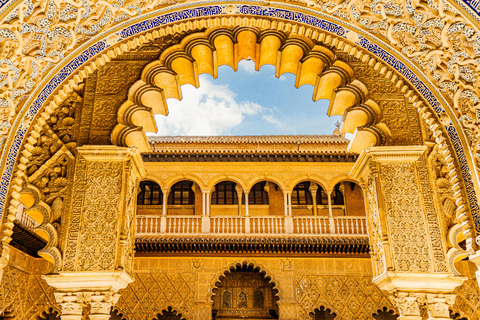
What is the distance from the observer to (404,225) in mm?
5367

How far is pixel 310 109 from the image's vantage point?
32.0 metres

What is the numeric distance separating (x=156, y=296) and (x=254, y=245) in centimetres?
278

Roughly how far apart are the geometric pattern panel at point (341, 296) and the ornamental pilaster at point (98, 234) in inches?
267

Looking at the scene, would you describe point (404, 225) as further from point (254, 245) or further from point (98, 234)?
point (254, 245)

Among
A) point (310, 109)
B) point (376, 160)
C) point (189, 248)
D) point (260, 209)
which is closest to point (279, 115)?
point (310, 109)

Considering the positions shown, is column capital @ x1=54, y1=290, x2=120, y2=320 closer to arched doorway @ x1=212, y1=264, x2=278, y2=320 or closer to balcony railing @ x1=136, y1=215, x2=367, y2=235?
balcony railing @ x1=136, y1=215, x2=367, y2=235

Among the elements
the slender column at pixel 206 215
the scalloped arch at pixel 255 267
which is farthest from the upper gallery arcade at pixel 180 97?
the slender column at pixel 206 215

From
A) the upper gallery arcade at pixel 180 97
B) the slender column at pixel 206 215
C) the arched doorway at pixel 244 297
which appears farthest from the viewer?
the arched doorway at pixel 244 297

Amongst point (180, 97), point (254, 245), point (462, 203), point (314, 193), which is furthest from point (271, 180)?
point (462, 203)

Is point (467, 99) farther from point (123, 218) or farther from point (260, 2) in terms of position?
point (123, 218)

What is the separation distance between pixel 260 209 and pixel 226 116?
16348mm

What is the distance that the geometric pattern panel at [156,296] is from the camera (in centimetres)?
1094

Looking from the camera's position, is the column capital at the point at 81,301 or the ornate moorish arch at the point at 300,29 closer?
the ornate moorish arch at the point at 300,29

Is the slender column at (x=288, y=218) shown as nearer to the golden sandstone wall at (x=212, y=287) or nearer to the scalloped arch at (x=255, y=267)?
the golden sandstone wall at (x=212, y=287)
